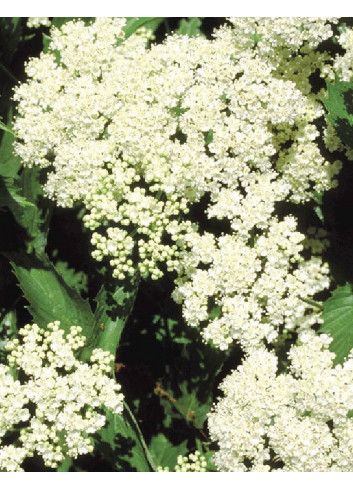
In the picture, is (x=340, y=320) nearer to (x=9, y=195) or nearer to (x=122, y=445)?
(x=122, y=445)

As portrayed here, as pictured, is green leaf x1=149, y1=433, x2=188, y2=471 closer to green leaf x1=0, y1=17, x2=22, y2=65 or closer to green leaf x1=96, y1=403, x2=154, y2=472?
green leaf x1=96, y1=403, x2=154, y2=472

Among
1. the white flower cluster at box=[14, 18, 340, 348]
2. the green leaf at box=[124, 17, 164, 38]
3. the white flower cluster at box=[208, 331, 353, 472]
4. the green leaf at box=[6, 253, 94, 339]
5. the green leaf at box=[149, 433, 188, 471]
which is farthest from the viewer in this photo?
the green leaf at box=[124, 17, 164, 38]

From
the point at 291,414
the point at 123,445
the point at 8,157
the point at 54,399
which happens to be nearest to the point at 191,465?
the point at 123,445

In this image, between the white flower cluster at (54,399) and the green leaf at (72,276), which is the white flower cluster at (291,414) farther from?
the green leaf at (72,276)

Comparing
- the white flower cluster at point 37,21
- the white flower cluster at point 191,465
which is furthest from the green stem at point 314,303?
the white flower cluster at point 37,21

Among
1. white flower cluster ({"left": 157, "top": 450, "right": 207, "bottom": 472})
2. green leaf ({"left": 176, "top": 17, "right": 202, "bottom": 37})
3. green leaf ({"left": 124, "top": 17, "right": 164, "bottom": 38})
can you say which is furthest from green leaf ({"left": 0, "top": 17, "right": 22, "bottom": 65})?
white flower cluster ({"left": 157, "top": 450, "right": 207, "bottom": 472})

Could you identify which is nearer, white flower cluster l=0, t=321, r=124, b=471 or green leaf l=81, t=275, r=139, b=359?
white flower cluster l=0, t=321, r=124, b=471
